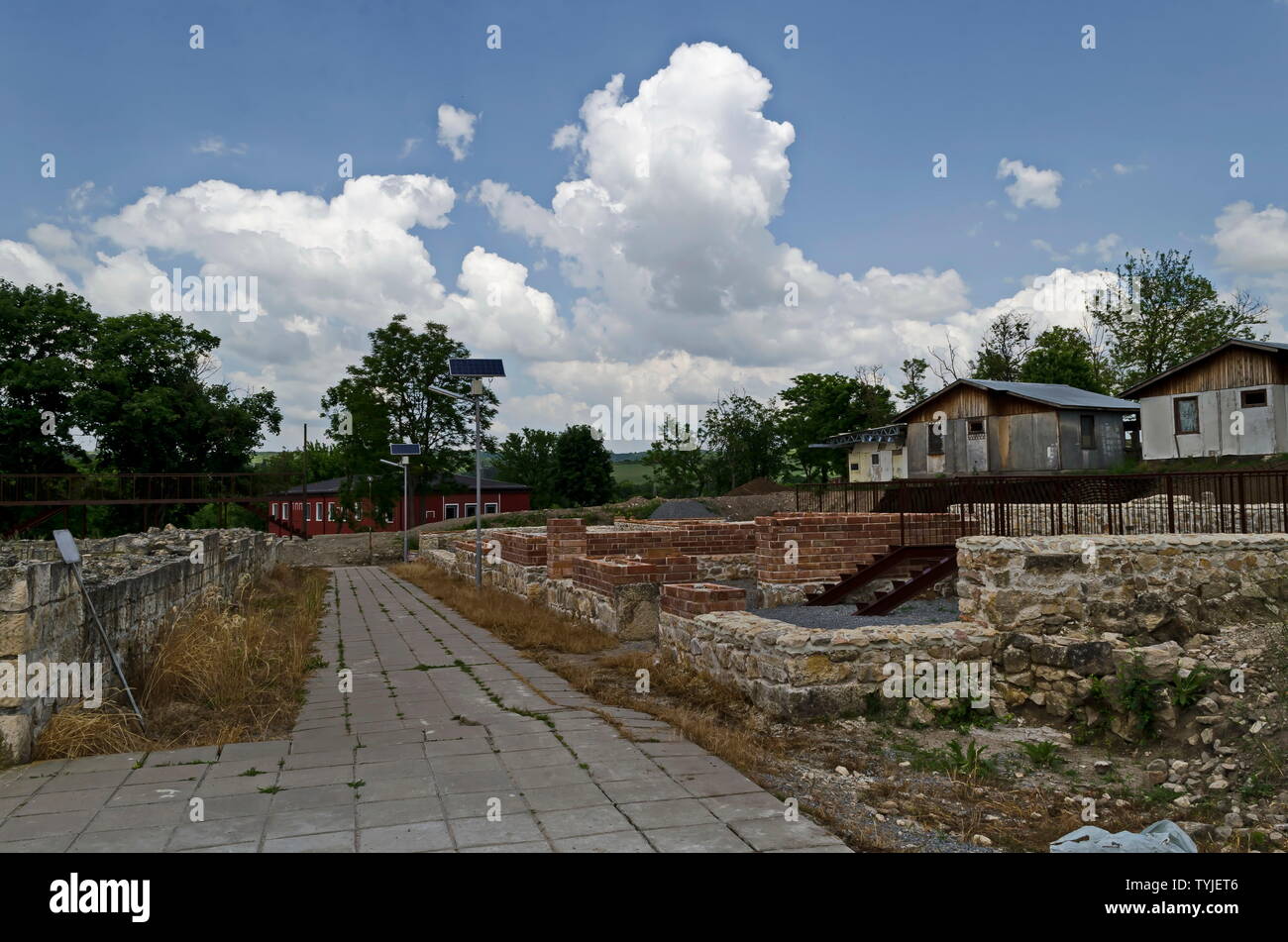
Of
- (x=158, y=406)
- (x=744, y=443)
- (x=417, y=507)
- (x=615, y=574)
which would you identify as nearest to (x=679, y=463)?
(x=744, y=443)

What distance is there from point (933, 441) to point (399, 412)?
2514cm

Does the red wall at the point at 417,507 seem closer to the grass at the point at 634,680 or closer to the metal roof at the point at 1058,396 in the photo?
the metal roof at the point at 1058,396

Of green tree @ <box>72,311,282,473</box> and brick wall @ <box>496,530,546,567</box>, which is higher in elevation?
green tree @ <box>72,311,282,473</box>

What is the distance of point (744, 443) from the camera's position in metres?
60.5

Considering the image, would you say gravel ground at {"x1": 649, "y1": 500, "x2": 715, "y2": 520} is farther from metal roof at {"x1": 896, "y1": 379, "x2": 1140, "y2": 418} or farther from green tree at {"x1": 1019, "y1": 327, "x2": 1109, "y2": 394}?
green tree at {"x1": 1019, "y1": 327, "x2": 1109, "y2": 394}

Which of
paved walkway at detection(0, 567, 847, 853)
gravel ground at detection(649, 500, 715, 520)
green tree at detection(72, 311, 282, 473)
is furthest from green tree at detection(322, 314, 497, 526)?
paved walkway at detection(0, 567, 847, 853)

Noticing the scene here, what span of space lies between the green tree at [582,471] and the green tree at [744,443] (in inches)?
331

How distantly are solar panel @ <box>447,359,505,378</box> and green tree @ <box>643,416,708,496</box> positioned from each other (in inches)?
1818

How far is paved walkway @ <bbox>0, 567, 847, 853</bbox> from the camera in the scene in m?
3.64

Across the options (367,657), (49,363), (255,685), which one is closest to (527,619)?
(367,657)

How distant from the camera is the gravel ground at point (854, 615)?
7.76 metres

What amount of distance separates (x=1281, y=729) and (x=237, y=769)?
21.6 ft

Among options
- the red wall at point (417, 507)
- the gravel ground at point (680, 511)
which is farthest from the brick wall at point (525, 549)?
the red wall at point (417, 507)

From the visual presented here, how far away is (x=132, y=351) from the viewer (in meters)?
34.8
